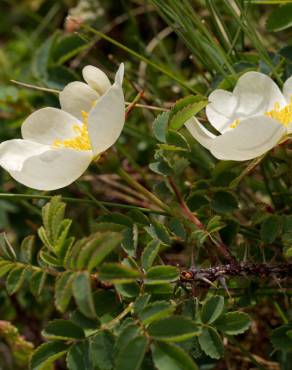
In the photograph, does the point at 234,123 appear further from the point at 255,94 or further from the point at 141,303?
the point at 141,303

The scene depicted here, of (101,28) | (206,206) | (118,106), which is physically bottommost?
(101,28)

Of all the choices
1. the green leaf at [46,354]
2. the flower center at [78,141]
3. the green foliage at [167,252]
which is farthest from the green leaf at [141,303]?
the flower center at [78,141]

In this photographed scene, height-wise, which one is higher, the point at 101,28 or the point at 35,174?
the point at 35,174

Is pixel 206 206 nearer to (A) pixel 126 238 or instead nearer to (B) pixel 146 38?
(A) pixel 126 238

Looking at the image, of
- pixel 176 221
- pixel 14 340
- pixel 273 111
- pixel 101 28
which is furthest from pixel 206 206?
pixel 101 28

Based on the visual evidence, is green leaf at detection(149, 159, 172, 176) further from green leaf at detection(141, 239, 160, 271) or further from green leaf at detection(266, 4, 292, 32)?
green leaf at detection(266, 4, 292, 32)

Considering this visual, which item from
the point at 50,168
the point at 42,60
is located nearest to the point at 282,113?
the point at 50,168
